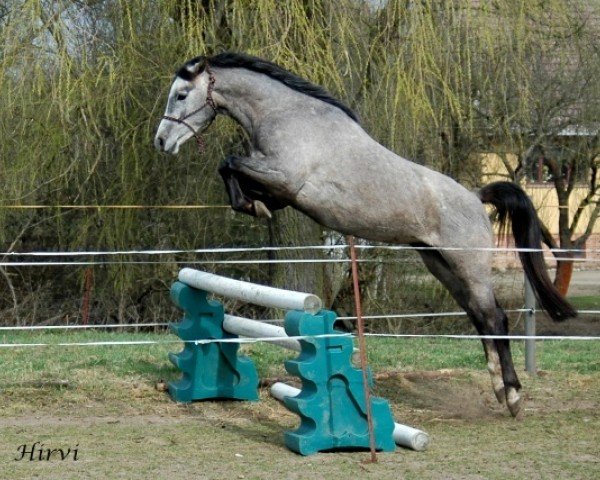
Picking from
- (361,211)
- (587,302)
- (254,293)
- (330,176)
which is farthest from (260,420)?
(587,302)

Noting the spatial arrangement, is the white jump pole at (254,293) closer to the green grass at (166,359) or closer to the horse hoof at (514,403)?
the green grass at (166,359)

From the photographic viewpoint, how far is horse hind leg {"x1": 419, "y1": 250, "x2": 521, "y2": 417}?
6441 millimetres

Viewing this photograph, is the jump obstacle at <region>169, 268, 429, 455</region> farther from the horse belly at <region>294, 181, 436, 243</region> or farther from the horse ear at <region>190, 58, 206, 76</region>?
the horse ear at <region>190, 58, 206, 76</region>

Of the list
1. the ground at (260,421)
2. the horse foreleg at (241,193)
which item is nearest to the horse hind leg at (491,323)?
the ground at (260,421)

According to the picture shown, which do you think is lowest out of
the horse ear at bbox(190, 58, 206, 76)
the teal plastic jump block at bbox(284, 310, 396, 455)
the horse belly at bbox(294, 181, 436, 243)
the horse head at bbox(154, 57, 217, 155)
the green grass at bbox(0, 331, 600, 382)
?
the green grass at bbox(0, 331, 600, 382)

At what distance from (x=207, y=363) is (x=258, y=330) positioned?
2.65ft

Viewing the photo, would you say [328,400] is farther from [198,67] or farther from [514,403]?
[198,67]

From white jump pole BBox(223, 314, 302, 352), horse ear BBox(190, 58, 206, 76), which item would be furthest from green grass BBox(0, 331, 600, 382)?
horse ear BBox(190, 58, 206, 76)

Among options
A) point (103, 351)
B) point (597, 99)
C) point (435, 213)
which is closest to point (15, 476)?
point (435, 213)

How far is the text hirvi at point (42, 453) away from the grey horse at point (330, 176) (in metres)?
1.63

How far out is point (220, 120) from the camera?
9.02m

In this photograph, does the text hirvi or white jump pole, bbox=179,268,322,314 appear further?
white jump pole, bbox=179,268,322,314

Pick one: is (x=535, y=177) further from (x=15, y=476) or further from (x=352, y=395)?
(x=15, y=476)

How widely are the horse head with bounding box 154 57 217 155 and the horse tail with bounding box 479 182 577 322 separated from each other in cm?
198
